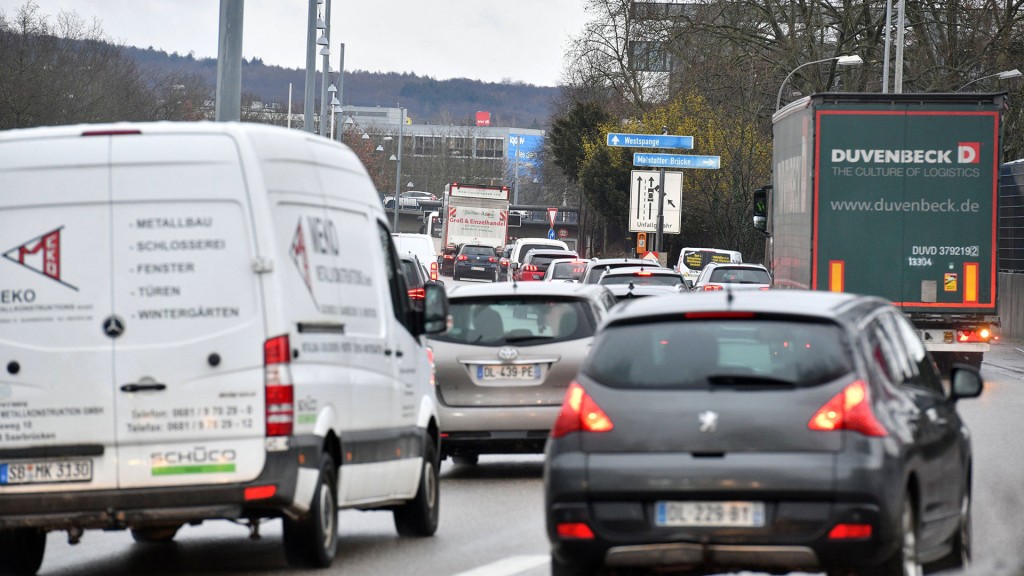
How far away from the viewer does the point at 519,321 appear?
13617 mm

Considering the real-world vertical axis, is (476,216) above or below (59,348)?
above

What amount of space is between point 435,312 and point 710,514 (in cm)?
350

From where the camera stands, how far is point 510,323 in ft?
44.7

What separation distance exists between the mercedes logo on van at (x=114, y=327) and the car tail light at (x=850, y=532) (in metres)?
3.37

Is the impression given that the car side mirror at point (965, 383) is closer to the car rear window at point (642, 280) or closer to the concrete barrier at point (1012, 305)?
the car rear window at point (642, 280)

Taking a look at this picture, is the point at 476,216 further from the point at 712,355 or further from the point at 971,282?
the point at 712,355

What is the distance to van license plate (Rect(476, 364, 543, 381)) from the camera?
13.3 metres

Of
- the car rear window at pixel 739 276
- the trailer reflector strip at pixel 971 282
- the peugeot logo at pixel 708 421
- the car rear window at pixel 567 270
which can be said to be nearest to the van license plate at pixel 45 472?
the peugeot logo at pixel 708 421

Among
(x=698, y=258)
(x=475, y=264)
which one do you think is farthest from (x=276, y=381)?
(x=475, y=264)

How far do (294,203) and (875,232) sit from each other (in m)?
16.9

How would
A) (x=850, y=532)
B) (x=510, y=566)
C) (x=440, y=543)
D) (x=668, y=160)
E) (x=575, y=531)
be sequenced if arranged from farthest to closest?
(x=668, y=160), (x=440, y=543), (x=510, y=566), (x=575, y=531), (x=850, y=532)

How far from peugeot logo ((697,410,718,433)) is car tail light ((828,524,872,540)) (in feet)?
2.04

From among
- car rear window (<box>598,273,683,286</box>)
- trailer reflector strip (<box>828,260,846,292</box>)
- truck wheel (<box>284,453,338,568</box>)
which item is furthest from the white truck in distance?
truck wheel (<box>284,453,338,568</box>)

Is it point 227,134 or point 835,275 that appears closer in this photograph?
point 227,134
